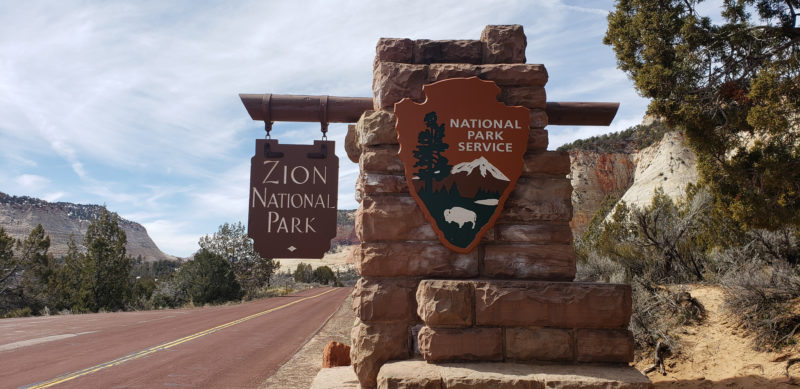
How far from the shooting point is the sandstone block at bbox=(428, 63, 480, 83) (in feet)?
11.3

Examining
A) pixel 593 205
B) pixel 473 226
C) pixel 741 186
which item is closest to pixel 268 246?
pixel 473 226

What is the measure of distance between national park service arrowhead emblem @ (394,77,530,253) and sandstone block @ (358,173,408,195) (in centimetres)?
7

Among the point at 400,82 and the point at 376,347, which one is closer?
the point at 376,347

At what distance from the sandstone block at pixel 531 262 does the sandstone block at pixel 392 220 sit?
414 millimetres

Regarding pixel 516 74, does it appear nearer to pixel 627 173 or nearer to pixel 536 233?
pixel 536 233

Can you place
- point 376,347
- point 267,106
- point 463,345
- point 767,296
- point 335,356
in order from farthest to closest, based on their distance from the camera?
1. point 767,296
2. point 335,356
3. point 267,106
4. point 376,347
5. point 463,345

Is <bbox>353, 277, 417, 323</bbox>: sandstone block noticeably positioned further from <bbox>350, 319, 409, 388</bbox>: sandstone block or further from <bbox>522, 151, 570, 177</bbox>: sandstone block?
<bbox>522, 151, 570, 177</bbox>: sandstone block

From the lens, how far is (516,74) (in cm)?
346

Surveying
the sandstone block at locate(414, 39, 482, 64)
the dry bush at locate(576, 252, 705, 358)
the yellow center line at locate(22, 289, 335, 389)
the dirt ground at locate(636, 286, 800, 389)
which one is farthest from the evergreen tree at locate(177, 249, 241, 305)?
the sandstone block at locate(414, 39, 482, 64)

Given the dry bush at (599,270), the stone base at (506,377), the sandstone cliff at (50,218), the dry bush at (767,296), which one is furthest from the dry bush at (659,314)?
the sandstone cliff at (50,218)

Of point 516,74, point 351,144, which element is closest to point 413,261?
point 351,144

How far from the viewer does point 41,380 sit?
843cm

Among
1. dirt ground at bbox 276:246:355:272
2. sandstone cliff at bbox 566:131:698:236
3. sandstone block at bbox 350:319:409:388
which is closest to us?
Answer: sandstone block at bbox 350:319:409:388

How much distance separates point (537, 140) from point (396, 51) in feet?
3.68
